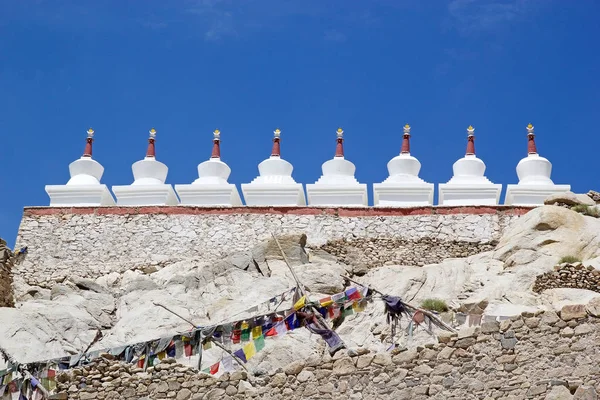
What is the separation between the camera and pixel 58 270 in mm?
20891

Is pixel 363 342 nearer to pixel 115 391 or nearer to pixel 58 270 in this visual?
pixel 115 391

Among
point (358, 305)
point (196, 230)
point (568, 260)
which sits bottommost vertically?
point (358, 305)

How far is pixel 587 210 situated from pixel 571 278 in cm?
387

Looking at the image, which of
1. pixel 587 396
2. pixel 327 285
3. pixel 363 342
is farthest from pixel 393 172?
pixel 587 396

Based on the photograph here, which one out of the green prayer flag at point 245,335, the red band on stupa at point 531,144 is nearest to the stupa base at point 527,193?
the red band on stupa at point 531,144

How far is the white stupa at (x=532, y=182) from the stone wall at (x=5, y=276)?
38.7ft

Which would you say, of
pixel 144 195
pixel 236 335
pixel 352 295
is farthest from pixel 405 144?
pixel 236 335

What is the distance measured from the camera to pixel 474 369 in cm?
911

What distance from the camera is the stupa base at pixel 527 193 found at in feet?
71.8

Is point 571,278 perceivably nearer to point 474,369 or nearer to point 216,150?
point 474,369

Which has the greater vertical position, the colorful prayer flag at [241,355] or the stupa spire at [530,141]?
the stupa spire at [530,141]

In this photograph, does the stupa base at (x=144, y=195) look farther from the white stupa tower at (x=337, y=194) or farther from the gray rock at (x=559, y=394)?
the gray rock at (x=559, y=394)

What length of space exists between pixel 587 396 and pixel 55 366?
7.15m

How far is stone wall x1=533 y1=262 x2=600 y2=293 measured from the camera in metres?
14.3
